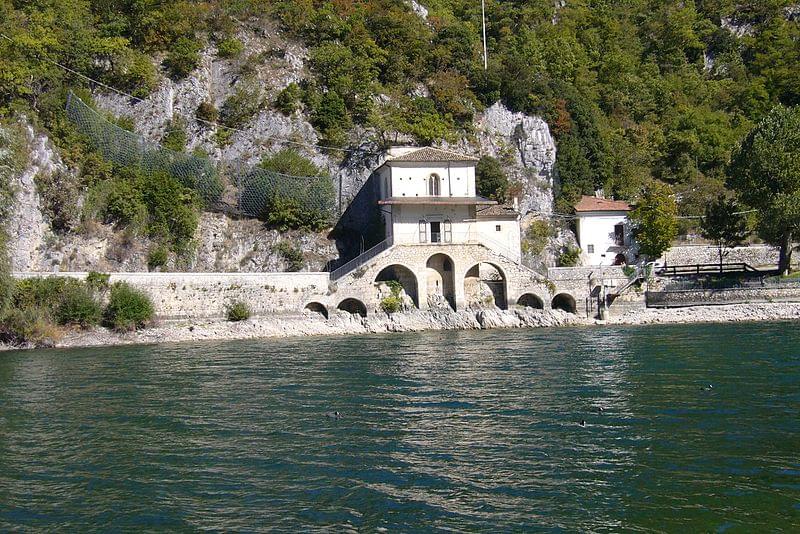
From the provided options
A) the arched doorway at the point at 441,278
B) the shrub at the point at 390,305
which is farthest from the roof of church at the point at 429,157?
the shrub at the point at 390,305

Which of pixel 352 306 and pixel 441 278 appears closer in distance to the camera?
pixel 352 306

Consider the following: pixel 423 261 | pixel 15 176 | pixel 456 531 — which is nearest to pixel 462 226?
pixel 423 261

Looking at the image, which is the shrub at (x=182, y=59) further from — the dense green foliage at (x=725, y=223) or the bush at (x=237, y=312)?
the dense green foliage at (x=725, y=223)

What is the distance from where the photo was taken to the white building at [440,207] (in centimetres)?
4309

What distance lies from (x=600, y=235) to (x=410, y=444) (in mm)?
38419

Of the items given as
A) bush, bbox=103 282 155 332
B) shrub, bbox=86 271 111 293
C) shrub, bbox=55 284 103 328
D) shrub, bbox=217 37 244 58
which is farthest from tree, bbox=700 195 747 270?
shrub, bbox=55 284 103 328

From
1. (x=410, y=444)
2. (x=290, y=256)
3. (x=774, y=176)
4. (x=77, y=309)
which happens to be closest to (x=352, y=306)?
(x=290, y=256)

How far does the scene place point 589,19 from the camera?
7869 centimetres

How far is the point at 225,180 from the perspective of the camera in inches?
1842

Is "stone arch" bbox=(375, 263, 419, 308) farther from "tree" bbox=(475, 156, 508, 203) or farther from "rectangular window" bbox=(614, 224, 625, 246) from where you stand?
"rectangular window" bbox=(614, 224, 625, 246)

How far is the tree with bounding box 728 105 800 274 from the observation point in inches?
1596

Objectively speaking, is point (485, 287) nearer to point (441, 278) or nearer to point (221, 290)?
point (441, 278)

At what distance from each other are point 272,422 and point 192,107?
3776 centimetres

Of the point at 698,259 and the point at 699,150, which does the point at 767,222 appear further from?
the point at 699,150
